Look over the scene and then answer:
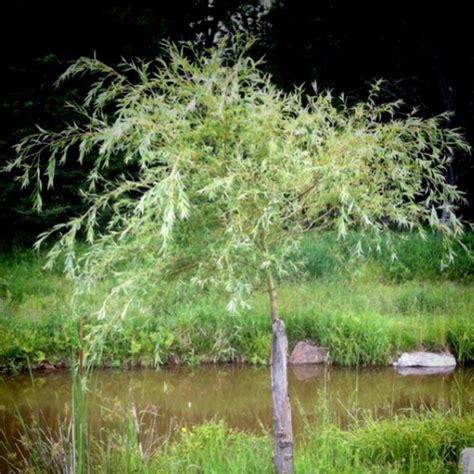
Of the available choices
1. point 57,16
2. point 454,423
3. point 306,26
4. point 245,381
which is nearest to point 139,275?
point 454,423

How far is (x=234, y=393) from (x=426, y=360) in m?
2.27

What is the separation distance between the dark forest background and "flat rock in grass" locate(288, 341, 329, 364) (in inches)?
247

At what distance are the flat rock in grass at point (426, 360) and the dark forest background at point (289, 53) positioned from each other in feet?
19.5

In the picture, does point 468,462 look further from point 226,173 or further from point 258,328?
point 258,328

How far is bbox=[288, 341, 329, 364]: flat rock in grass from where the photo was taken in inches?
302

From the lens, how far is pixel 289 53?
17188mm

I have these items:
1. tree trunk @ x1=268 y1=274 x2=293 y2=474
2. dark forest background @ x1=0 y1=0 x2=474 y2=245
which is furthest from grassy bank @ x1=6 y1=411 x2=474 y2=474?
dark forest background @ x1=0 y1=0 x2=474 y2=245

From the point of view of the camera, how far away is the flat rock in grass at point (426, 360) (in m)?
7.55

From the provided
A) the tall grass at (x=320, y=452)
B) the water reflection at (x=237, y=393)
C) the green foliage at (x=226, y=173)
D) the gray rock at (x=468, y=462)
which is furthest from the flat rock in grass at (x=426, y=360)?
→ the green foliage at (x=226, y=173)

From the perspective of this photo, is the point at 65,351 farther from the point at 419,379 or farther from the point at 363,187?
the point at 363,187

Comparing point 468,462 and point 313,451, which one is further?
point 313,451

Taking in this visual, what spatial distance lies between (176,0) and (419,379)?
13810 mm

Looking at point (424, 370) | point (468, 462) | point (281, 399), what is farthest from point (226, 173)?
point (424, 370)

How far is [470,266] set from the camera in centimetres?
1062
